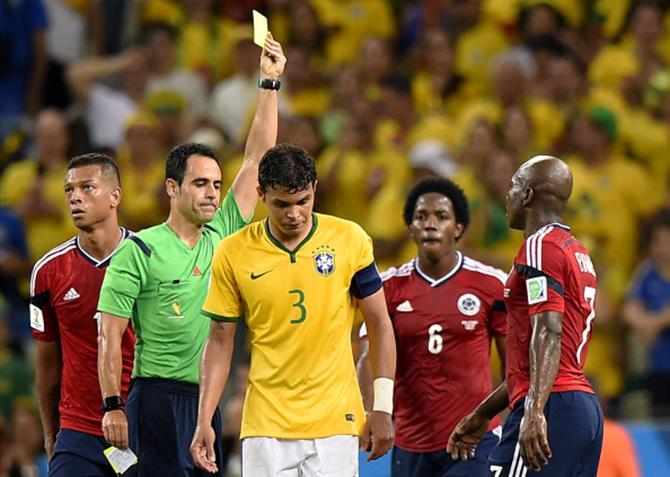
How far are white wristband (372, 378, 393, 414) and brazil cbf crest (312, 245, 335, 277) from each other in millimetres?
621

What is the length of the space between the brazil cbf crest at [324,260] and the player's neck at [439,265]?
1662mm

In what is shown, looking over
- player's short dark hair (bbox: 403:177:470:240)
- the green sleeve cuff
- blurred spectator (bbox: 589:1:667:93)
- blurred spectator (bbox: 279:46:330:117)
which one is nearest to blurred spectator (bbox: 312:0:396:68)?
blurred spectator (bbox: 279:46:330:117)

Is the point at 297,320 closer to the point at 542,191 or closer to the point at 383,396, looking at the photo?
the point at 383,396

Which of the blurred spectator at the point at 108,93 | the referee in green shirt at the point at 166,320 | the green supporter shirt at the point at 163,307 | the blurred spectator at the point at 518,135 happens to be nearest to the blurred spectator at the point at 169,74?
the blurred spectator at the point at 108,93

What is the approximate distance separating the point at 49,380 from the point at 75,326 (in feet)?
1.40

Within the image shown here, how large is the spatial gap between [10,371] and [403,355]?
511cm

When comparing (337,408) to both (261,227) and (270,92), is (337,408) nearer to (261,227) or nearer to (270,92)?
(261,227)

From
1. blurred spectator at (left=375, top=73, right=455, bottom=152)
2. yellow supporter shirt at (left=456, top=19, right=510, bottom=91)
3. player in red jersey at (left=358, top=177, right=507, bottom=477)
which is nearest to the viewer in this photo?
player in red jersey at (left=358, top=177, right=507, bottom=477)

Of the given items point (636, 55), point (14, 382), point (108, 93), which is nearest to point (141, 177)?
point (108, 93)

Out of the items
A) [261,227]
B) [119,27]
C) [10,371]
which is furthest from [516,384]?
[119,27]

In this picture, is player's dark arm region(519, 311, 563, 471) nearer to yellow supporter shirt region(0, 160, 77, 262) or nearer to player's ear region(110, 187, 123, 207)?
player's ear region(110, 187, 123, 207)

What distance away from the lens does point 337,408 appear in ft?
22.1

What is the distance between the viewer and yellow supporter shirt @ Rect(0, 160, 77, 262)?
1293 centimetres

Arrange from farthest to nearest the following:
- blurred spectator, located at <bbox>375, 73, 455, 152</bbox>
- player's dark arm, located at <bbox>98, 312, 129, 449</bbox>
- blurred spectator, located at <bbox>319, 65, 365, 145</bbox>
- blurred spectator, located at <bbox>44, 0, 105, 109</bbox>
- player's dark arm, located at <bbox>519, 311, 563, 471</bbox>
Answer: blurred spectator, located at <bbox>44, 0, 105, 109</bbox> → blurred spectator, located at <bbox>319, 65, 365, 145</bbox> → blurred spectator, located at <bbox>375, 73, 455, 152</bbox> → player's dark arm, located at <bbox>98, 312, 129, 449</bbox> → player's dark arm, located at <bbox>519, 311, 563, 471</bbox>
